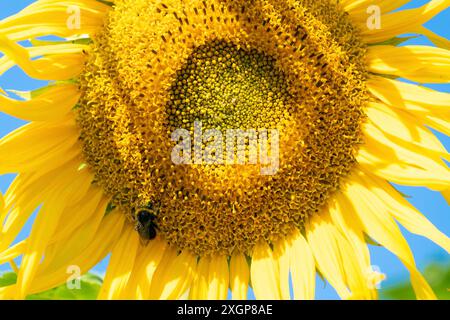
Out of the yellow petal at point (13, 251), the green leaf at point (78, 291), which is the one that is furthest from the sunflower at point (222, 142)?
the green leaf at point (78, 291)

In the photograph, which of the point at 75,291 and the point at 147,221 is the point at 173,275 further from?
the point at 75,291

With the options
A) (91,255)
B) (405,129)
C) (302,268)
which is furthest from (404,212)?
(91,255)

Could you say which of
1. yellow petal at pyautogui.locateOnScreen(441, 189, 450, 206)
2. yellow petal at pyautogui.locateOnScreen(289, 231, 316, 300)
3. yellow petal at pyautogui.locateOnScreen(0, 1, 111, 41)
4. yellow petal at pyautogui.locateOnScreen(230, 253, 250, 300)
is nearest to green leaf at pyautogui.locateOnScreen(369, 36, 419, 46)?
yellow petal at pyautogui.locateOnScreen(441, 189, 450, 206)

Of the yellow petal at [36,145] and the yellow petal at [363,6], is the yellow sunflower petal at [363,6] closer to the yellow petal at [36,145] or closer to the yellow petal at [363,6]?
the yellow petal at [363,6]

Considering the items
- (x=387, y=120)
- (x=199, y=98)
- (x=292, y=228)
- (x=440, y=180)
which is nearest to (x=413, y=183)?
(x=440, y=180)

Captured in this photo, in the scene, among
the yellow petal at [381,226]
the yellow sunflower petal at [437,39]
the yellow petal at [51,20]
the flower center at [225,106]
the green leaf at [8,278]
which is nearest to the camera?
the yellow petal at [381,226]
